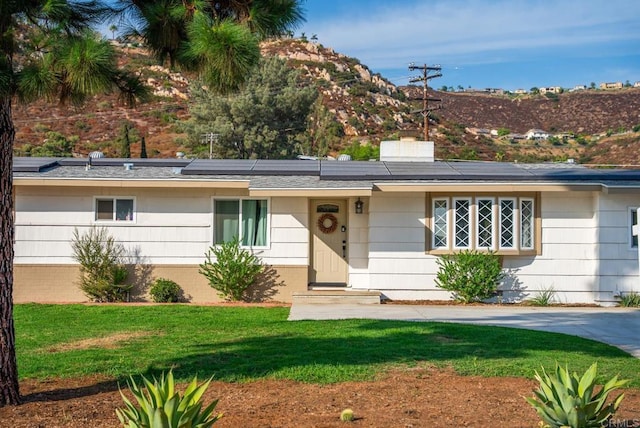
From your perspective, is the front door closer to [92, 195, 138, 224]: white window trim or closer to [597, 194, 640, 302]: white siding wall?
[92, 195, 138, 224]: white window trim

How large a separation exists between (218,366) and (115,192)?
907cm

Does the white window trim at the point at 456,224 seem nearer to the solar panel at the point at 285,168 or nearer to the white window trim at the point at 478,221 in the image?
the white window trim at the point at 478,221

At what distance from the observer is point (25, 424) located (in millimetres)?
5957

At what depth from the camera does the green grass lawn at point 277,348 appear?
8094mm

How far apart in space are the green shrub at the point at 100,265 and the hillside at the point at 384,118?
70.9 ft

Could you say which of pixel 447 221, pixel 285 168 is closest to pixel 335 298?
pixel 447 221

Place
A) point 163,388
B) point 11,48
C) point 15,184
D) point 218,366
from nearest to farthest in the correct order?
1. point 163,388
2. point 11,48
3. point 218,366
4. point 15,184

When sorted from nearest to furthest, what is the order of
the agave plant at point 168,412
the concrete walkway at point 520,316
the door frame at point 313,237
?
the agave plant at point 168,412, the concrete walkway at point 520,316, the door frame at point 313,237

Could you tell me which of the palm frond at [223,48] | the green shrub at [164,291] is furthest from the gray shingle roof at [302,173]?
the palm frond at [223,48]

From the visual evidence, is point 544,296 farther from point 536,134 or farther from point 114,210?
point 536,134

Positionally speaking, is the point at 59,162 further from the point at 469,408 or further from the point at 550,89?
the point at 550,89

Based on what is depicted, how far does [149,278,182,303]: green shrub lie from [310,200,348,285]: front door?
10.6ft

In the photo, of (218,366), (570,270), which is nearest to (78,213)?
(218,366)

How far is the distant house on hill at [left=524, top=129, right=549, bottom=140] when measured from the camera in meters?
62.3
